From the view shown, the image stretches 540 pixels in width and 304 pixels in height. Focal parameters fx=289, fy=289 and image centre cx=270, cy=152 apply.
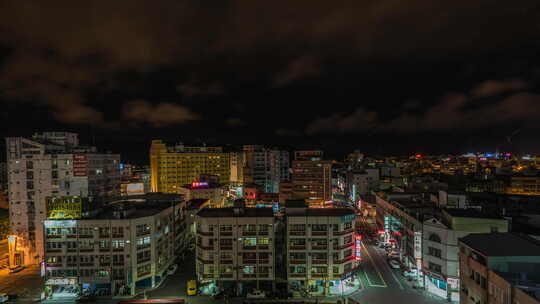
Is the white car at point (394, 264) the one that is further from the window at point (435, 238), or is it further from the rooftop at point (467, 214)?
the rooftop at point (467, 214)

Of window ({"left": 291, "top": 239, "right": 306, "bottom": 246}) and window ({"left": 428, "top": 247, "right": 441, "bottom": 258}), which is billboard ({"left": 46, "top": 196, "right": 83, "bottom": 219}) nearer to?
window ({"left": 291, "top": 239, "right": 306, "bottom": 246})

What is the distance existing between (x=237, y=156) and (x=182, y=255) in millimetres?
70214

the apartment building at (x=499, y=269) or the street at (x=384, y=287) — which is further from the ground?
the apartment building at (x=499, y=269)

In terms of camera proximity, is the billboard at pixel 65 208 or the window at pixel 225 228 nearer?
the window at pixel 225 228

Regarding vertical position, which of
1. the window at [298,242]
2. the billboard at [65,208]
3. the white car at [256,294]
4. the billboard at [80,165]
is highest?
the billboard at [80,165]

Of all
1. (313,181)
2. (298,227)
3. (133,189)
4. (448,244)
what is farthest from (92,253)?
(313,181)

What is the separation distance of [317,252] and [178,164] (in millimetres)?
83638

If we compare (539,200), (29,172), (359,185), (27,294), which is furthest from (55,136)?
(539,200)

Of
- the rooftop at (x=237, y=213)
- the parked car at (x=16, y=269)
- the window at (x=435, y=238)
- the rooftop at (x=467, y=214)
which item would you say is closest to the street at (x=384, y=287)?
the window at (x=435, y=238)

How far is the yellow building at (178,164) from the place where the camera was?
10900 cm

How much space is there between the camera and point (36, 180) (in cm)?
5716

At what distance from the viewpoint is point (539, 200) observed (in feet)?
213

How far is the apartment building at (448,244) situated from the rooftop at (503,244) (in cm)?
633

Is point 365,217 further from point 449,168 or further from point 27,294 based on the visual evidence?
point 449,168
